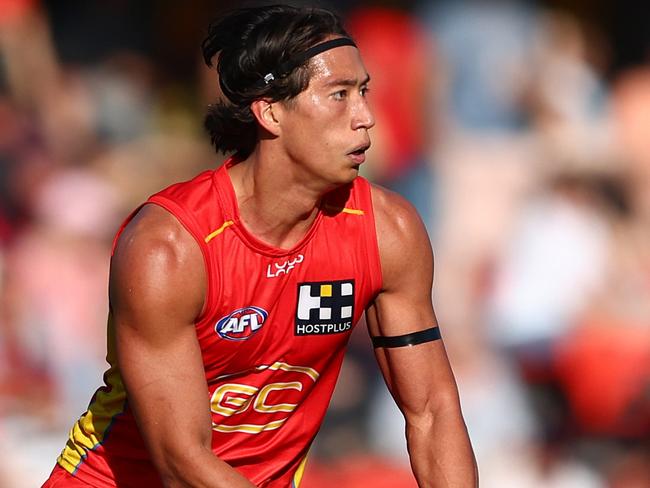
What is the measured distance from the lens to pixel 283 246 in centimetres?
383

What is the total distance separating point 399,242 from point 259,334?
1.88 ft

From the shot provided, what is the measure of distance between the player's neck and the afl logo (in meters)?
0.24

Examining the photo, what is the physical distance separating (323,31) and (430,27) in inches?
151

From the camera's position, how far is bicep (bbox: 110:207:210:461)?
3484 millimetres

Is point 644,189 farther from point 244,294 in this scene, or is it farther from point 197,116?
point 244,294

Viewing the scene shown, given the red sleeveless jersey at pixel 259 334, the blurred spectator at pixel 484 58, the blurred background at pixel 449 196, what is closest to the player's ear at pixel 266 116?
the red sleeveless jersey at pixel 259 334

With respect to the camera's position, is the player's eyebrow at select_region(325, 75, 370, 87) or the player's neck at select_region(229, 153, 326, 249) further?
the player's neck at select_region(229, 153, 326, 249)

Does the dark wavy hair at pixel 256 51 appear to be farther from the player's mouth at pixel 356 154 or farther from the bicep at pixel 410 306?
the bicep at pixel 410 306

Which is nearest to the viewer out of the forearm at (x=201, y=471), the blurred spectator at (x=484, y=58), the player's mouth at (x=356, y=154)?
the forearm at (x=201, y=471)

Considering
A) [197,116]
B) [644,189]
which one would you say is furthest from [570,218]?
[197,116]

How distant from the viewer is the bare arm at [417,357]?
12.7ft

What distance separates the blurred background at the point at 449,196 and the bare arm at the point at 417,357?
307cm

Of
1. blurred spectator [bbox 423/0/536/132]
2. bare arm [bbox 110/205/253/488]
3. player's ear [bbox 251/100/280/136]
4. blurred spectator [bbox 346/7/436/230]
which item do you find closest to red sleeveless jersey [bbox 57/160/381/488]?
bare arm [bbox 110/205/253/488]

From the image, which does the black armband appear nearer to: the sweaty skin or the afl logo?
the sweaty skin
